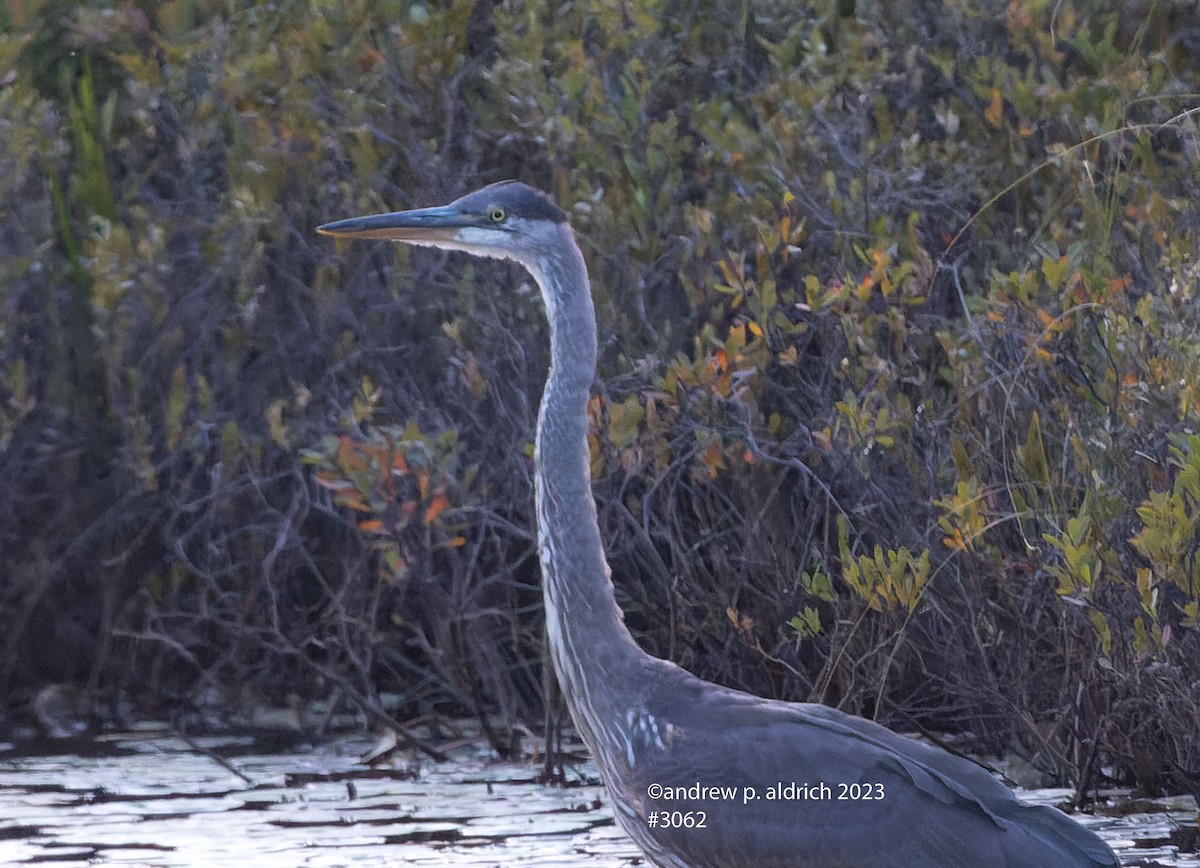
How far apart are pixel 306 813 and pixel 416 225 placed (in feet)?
6.77

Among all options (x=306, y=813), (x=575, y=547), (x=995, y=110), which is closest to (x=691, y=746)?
(x=575, y=547)

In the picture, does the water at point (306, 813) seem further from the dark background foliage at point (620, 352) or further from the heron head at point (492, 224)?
the heron head at point (492, 224)

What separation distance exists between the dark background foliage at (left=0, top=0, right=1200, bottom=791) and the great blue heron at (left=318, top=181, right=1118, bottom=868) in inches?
42.3

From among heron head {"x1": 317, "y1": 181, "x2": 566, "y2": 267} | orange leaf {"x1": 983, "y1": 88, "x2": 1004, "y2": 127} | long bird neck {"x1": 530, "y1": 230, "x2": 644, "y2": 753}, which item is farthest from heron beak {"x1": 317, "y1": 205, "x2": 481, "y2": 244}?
orange leaf {"x1": 983, "y1": 88, "x2": 1004, "y2": 127}

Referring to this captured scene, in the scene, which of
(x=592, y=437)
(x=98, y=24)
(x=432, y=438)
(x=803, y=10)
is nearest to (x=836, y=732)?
(x=592, y=437)

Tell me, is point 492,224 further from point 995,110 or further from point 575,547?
point 995,110

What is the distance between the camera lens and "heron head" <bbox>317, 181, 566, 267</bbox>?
205 inches

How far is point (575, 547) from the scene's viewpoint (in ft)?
16.5

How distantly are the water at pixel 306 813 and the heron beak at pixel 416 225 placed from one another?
5.79ft

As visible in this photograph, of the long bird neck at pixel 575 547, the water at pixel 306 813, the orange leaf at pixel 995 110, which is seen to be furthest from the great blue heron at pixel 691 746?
the orange leaf at pixel 995 110

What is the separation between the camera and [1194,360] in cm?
536

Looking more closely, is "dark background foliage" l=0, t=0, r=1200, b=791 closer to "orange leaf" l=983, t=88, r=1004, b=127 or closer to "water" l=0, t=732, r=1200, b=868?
"orange leaf" l=983, t=88, r=1004, b=127

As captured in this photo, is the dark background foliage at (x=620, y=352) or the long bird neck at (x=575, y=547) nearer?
the long bird neck at (x=575, y=547)

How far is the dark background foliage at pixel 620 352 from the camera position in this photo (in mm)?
6289
